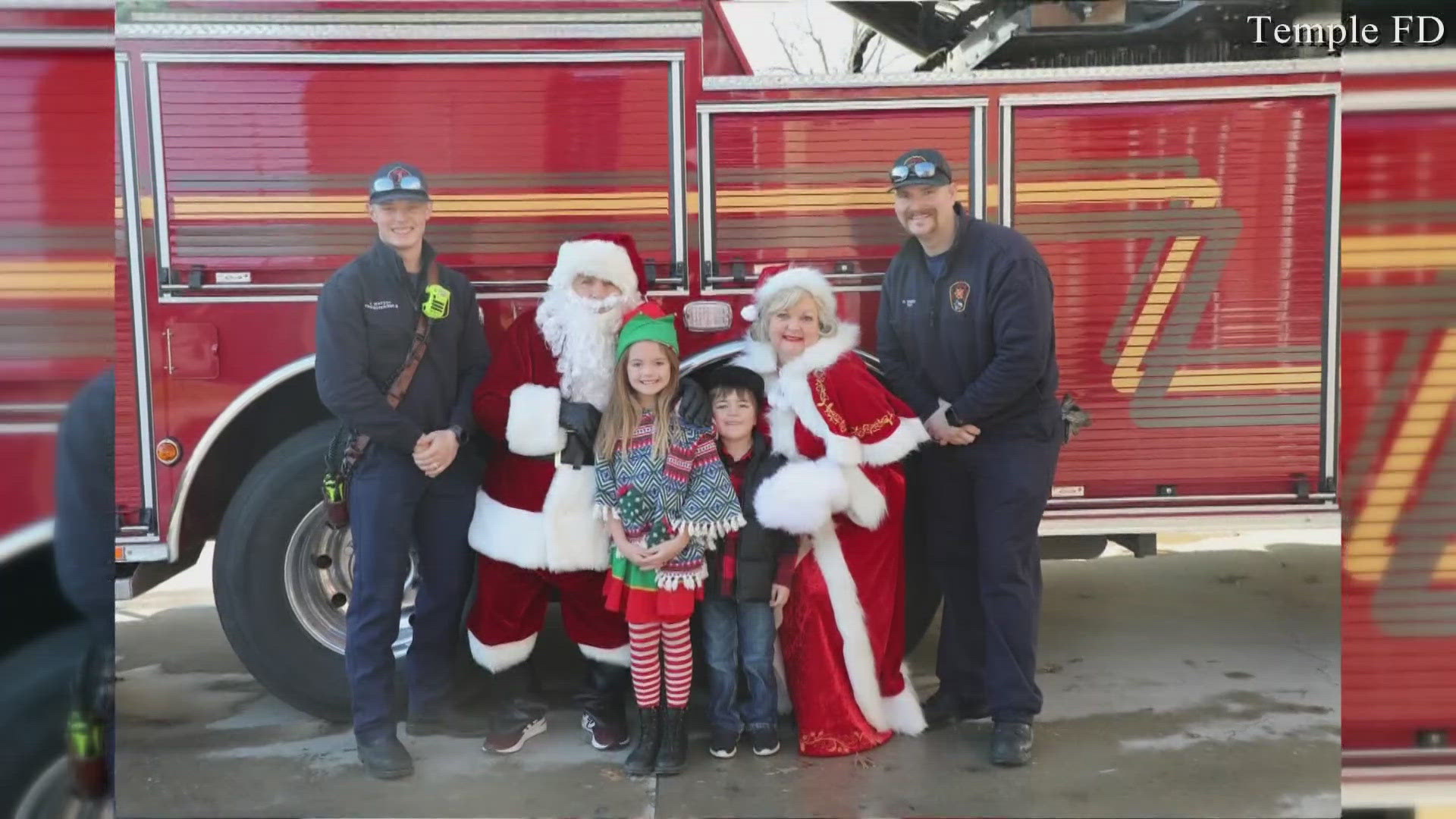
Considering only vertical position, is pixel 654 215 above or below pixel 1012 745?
above

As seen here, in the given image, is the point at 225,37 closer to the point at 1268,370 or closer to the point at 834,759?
the point at 834,759

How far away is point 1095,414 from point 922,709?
1.16m

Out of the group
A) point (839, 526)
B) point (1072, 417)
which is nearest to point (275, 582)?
point (839, 526)

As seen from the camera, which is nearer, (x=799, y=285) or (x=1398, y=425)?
(x=1398, y=425)

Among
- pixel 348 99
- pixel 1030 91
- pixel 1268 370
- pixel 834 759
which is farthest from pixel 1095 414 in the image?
pixel 348 99

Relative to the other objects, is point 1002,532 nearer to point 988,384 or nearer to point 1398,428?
point 988,384

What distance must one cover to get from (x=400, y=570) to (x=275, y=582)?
59cm

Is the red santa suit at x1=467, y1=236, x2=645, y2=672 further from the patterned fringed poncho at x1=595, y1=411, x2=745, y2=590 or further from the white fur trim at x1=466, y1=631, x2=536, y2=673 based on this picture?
the patterned fringed poncho at x1=595, y1=411, x2=745, y2=590

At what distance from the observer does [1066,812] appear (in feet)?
10.9

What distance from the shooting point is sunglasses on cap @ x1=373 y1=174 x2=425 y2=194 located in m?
3.35

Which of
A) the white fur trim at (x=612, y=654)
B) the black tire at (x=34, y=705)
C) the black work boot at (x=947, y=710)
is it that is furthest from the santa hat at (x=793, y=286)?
the black tire at (x=34, y=705)

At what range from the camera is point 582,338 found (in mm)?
3461

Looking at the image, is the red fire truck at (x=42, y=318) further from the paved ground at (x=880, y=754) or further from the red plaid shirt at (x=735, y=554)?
the red plaid shirt at (x=735, y=554)

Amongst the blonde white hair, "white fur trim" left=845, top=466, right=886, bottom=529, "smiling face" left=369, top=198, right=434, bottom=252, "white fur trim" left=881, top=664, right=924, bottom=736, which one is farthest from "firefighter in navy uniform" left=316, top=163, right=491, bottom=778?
"white fur trim" left=881, top=664, right=924, bottom=736
